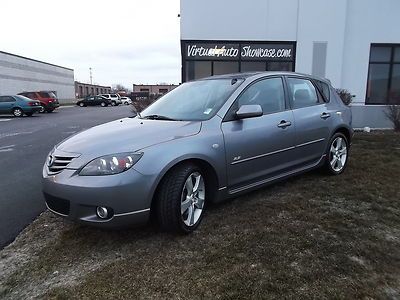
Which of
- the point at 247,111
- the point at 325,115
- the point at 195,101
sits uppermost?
the point at 195,101

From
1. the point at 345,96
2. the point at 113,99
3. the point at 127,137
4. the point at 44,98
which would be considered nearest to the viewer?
the point at 127,137

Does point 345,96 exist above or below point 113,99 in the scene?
above

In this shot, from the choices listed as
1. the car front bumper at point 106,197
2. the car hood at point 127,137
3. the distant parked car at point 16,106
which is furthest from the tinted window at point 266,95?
the distant parked car at point 16,106

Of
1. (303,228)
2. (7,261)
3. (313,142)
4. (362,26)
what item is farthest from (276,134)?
(362,26)

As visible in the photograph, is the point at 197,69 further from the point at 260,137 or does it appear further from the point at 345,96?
the point at 260,137

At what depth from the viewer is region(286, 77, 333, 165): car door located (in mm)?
4727

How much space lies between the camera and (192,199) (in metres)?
3.57

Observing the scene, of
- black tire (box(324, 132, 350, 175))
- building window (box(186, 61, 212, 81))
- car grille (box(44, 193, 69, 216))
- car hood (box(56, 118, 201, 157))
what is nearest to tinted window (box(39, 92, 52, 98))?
building window (box(186, 61, 212, 81))

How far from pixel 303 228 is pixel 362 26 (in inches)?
456

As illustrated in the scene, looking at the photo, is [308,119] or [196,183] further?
[308,119]

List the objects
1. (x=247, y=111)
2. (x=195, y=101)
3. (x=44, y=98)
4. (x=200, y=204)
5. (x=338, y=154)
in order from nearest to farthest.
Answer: (x=200, y=204) < (x=247, y=111) < (x=195, y=101) < (x=338, y=154) < (x=44, y=98)

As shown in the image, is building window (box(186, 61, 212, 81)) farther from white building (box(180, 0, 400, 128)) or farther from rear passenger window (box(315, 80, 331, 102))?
rear passenger window (box(315, 80, 331, 102))

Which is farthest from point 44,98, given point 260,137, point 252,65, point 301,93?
point 260,137

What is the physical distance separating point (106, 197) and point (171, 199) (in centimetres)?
60
